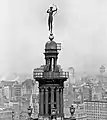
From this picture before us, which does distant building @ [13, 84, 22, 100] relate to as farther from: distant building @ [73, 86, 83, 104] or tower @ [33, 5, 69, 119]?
tower @ [33, 5, 69, 119]

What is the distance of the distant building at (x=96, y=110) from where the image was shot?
404 ft

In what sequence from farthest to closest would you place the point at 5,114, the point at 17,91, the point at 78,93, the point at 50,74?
the point at 17,91 < the point at 78,93 < the point at 5,114 < the point at 50,74

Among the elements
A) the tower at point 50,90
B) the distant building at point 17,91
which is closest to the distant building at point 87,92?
the distant building at point 17,91

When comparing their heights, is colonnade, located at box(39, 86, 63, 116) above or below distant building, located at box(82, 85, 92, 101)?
below

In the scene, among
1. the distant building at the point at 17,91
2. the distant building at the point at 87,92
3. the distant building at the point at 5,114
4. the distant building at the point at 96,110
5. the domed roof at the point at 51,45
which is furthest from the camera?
the distant building at the point at 17,91

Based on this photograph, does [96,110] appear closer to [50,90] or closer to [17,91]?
[17,91]

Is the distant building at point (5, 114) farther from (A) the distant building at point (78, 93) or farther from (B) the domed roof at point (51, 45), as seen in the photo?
(B) the domed roof at point (51, 45)

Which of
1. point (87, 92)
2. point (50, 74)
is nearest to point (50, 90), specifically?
point (50, 74)

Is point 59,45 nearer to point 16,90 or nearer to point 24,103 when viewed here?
point 24,103

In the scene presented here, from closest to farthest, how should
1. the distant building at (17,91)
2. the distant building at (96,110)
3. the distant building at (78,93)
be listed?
the distant building at (96,110), the distant building at (78,93), the distant building at (17,91)

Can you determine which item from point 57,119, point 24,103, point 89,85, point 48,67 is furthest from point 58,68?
point 89,85

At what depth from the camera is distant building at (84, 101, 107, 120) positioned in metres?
123

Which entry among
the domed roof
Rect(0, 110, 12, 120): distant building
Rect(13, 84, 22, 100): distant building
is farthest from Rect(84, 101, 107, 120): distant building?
the domed roof

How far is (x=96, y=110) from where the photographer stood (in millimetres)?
123562
